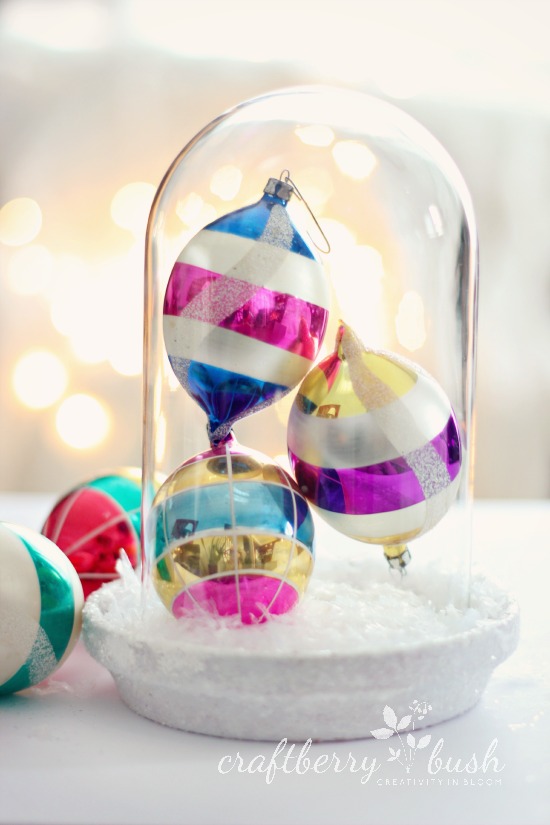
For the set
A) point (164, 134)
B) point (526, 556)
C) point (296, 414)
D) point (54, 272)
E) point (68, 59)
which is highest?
point (68, 59)

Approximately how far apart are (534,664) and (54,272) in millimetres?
1492

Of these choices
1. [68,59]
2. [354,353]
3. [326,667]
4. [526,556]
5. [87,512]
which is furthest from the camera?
[68,59]

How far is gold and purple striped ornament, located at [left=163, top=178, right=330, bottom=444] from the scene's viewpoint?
0.64 meters

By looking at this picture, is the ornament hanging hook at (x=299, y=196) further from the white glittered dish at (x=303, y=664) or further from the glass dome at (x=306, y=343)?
the white glittered dish at (x=303, y=664)

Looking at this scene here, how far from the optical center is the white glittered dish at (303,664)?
0.57 meters

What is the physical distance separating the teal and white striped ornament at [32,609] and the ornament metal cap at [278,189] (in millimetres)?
307

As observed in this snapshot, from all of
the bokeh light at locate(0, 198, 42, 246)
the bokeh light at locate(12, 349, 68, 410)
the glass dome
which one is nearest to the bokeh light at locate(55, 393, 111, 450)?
the bokeh light at locate(12, 349, 68, 410)

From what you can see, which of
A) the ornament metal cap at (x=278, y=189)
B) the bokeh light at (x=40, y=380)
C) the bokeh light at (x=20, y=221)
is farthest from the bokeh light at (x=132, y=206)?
the ornament metal cap at (x=278, y=189)

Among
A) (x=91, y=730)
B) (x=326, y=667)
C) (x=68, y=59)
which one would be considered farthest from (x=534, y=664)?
(x=68, y=59)

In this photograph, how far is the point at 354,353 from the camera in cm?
67

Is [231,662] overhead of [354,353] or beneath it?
beneath

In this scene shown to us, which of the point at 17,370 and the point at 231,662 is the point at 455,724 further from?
the point at 17,370

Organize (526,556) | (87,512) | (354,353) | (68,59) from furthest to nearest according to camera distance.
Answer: (68,59) < (526,556) < (87,512) < (354,353)

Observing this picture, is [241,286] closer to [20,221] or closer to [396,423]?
[396,423]
